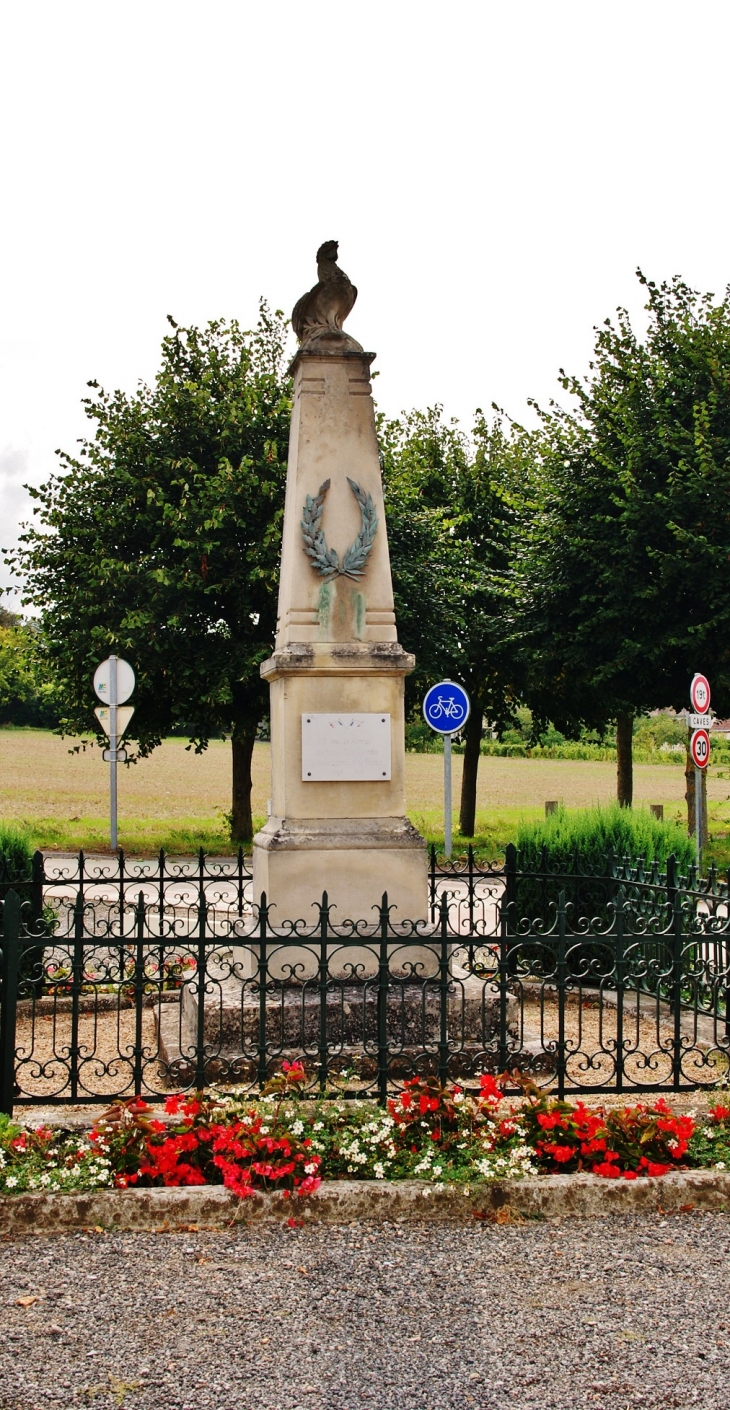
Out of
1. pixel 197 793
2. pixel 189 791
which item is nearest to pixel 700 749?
pixel 197 793

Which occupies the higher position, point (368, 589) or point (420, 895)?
point (368, 589)

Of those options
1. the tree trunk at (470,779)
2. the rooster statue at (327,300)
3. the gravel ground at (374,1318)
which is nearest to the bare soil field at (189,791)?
the tree trunk at (470,779)

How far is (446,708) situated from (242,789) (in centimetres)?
774

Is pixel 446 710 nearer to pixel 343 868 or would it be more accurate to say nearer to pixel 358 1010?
pixel 343 868

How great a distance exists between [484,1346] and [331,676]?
441 cm

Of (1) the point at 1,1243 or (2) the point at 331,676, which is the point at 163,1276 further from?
(2) the point at 331,676

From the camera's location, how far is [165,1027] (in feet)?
24.6

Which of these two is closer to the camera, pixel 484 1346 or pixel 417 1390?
pixel 417 1390

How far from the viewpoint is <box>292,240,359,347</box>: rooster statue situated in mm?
7809

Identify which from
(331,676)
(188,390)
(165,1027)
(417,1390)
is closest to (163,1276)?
(417,1390)

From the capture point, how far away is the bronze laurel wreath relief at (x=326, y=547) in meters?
7.49

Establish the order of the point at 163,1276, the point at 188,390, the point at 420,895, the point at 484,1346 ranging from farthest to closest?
1. the point at 188,390
2. the point at 420,895
3. the point at 163,1276
4. the point at 484,1346

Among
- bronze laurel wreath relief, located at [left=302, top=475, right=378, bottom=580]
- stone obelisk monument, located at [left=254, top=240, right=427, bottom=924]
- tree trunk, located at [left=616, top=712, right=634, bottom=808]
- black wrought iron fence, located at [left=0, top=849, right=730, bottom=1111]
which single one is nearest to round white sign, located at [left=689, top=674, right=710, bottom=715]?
black wrought iron fence, located at [left=0, top=849, right=730, bottom=1111]

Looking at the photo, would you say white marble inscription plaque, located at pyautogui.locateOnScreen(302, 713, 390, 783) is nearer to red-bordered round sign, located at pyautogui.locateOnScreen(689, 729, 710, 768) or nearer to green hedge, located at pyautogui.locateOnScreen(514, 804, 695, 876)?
green hedge, located at pyautogui.locateOnScreen(514, 804, 695, 876)
